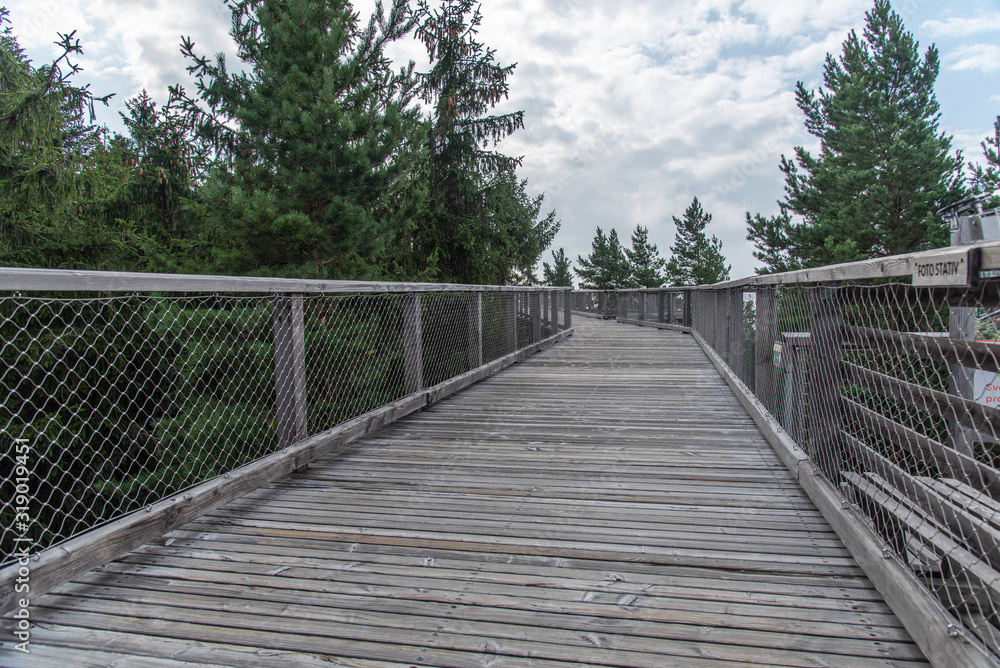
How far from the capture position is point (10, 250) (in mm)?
9273

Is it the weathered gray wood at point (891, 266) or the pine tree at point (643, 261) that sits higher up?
the pine tree at point (643, 261)

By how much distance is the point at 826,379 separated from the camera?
8.65 feet

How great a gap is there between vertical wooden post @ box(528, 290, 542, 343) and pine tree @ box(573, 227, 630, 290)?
46043 mm

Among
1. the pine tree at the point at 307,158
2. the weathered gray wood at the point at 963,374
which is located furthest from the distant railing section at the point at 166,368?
the weathered gray wood at the point at 963,374

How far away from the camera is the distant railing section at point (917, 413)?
158 cm

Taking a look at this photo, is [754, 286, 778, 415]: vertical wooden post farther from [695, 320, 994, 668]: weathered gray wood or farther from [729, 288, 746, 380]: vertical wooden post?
[695, 320, 994, 668]: weathered gray wood

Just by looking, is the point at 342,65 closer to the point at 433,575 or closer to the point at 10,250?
the point at 10,250

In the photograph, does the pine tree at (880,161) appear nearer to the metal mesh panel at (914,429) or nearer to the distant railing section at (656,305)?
the distant railing section at (656,305)

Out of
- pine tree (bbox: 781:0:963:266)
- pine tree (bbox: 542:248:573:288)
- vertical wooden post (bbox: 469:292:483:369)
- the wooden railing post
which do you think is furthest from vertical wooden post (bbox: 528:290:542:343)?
pine tree (bbox: 542:248:573:288)

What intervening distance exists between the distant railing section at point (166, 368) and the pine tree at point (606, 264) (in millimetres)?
46596

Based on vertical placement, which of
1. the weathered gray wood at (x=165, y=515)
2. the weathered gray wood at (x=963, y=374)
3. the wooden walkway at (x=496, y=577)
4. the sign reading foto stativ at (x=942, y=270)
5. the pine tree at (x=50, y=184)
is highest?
the pine tree at (x=50, y=184)

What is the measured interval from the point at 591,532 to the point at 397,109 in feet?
28.7

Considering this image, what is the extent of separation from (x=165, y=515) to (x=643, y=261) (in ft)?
181

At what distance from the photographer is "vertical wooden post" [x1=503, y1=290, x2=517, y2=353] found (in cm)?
783
